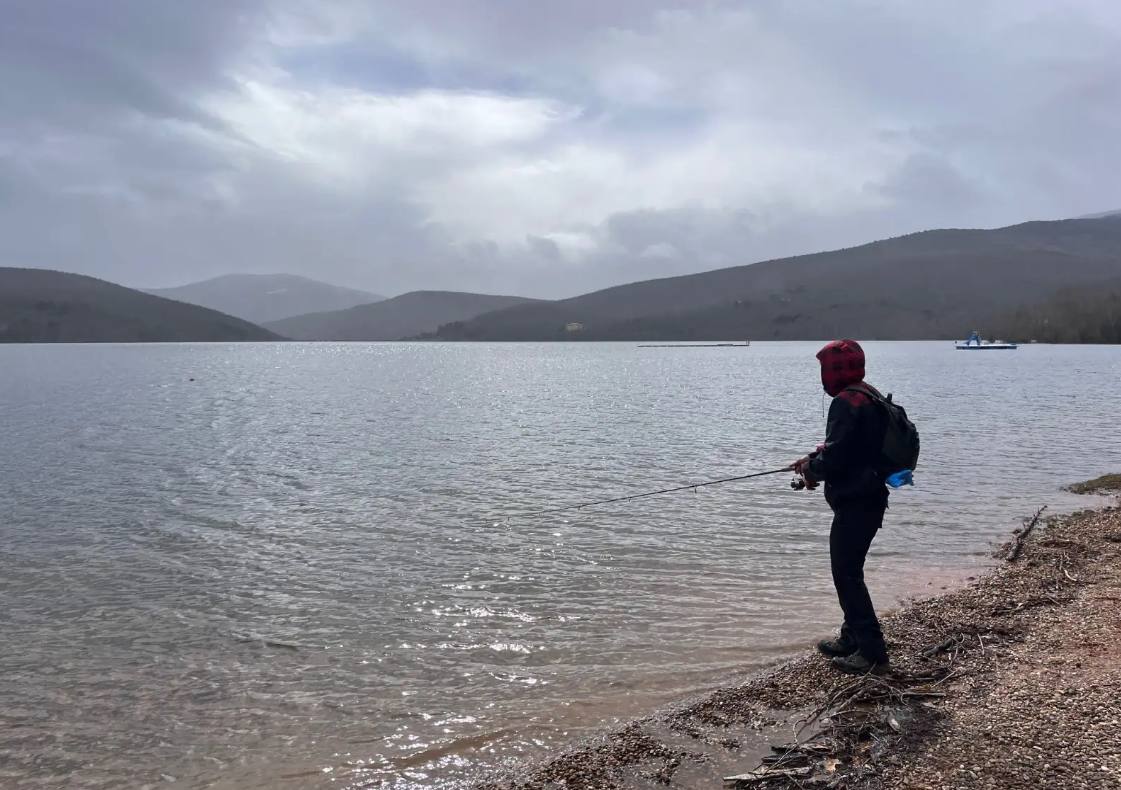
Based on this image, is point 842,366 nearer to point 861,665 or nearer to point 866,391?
point 866,391

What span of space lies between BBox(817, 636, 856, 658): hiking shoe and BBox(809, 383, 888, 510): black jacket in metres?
1.80

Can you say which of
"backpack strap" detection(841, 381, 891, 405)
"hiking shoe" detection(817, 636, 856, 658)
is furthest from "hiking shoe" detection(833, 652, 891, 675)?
"backpack strap" detection(841, 381, 891, 405)

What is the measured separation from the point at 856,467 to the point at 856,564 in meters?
1.04

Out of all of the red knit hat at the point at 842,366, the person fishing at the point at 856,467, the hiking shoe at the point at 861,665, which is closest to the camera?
the person fishing at the point at 856,467

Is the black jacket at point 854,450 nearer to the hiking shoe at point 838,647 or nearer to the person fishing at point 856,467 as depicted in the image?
the person fishing at point 856,467

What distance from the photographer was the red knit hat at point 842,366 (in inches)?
294

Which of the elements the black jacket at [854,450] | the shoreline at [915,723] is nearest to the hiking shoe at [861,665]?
the shoreline at [915,723]

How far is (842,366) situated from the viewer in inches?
295

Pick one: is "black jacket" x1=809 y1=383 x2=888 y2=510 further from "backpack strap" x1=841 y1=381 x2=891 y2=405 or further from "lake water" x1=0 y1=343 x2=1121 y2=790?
"lake water" x1=0 y1=343 x2=1121 y2=790

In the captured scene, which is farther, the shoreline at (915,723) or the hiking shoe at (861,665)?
the hiking shoe at (861,665)

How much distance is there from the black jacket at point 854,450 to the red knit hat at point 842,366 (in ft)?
0.33

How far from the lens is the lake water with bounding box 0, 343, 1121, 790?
7648 millimetres

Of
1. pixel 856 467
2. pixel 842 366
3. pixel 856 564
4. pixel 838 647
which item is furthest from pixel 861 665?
pixel 842 366

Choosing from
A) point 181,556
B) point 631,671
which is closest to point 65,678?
point 181,556
